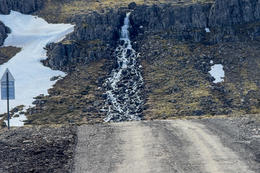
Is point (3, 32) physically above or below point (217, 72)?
above

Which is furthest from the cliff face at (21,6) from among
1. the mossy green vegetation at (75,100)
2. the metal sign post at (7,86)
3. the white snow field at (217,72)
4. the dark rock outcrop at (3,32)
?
the metal sign post at (7,86)

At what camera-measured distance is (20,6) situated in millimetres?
80438

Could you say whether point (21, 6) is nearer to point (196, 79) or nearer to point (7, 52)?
point (7, 52)

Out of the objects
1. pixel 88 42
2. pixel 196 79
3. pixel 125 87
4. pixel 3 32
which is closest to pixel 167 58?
pixel 196 79

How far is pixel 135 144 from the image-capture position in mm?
22016

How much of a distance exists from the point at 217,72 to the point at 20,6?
4262cm

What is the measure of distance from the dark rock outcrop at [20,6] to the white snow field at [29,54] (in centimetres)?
126

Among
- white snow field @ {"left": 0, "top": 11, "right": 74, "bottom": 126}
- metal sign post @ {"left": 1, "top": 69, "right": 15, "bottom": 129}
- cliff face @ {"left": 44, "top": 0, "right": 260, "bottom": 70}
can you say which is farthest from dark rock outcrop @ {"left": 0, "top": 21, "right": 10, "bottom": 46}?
metal sign post @ {"left": 1, "top": 69, "right": 15, "bottom": 129}

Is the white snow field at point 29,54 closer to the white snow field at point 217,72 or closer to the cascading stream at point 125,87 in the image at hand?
the cascading stream at point 125,87

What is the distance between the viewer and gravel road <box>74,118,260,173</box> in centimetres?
1788

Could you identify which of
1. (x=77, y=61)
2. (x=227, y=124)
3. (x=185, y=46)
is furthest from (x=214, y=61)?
(x=227, y=124)

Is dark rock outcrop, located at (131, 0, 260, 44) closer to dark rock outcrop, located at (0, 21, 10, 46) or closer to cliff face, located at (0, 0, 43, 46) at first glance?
dark rock outcrop, located at (0, 21, 10, 46)

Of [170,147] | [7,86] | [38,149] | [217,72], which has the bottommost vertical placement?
[217,72]

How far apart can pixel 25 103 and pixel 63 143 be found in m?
29.2
